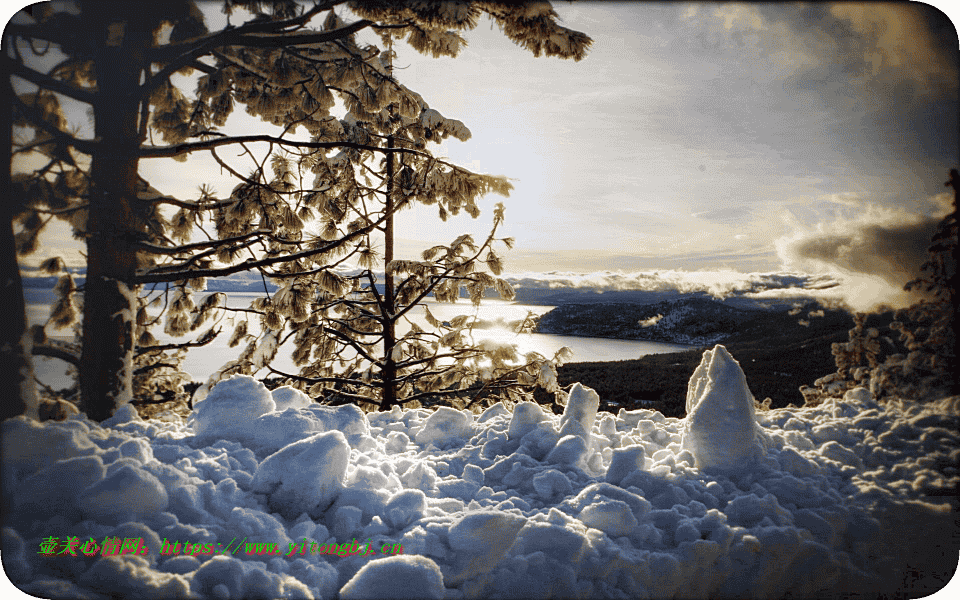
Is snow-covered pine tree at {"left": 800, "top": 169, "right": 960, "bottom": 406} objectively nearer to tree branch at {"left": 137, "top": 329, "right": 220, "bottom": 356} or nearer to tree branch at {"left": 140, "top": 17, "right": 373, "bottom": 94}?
tree branch at {"left": 140, "top": 17, "right": 373, "bottom": 94}

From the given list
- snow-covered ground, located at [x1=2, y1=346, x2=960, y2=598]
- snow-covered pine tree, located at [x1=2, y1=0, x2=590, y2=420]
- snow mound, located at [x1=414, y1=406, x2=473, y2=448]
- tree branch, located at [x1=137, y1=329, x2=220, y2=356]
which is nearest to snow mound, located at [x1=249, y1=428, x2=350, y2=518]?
snow-covered ground, located at [x1=2, y1=346, x2=960, y2=598]

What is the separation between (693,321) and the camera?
10.8ft

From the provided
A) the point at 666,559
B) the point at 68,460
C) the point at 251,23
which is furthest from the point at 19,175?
the point at 666,559

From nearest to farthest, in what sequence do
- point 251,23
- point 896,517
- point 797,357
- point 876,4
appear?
point 896,517 → point 876,4 → point 251,23 → point 797,357

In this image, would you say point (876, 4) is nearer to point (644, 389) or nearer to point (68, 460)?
point (644, 389)

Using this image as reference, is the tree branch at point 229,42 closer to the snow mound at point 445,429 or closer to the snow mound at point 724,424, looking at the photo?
the snow mound at point 445,429

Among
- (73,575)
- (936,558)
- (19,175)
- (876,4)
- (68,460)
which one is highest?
(876,4)

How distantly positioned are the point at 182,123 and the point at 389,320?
2.20 meters

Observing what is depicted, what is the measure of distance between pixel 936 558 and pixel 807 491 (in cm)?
60

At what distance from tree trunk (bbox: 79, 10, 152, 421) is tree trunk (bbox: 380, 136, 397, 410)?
1.77m

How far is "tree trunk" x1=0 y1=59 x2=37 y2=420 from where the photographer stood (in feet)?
6.97

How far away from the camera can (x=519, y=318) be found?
438 cm

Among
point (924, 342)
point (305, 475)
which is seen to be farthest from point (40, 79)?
point (924, 342)

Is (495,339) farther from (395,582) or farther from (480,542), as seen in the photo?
(395,582)
